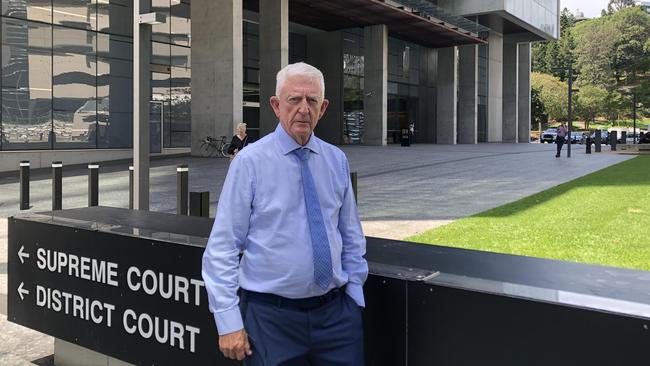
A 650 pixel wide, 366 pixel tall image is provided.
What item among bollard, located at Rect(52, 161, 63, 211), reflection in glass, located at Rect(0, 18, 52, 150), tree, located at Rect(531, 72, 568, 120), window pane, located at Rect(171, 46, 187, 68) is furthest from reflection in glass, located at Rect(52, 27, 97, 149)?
tree, located at Rect(531, 72, 568, 120)

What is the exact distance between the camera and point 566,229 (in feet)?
29.3

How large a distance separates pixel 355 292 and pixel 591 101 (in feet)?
358

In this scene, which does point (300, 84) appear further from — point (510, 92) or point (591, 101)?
point (591, 101)

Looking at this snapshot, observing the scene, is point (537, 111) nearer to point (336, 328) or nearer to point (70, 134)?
point (70, 134)

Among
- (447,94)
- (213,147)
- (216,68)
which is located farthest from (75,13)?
(447,94)

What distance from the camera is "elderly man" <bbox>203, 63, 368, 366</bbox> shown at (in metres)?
2.23

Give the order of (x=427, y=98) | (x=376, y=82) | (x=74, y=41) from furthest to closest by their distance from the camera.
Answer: (x=427, y=98) < (x=376, y=82) < (x=74, y=41)

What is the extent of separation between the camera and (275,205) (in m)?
2.26

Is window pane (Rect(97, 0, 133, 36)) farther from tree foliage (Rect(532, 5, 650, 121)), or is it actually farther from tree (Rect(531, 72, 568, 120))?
tree foliage (Rect(532, 5, 650, 121))

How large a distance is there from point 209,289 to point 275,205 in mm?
409

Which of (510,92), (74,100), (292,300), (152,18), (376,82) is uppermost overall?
(510,92)

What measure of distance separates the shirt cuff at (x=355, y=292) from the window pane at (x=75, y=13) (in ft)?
83.2

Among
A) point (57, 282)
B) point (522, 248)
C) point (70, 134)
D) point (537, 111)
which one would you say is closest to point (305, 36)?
point (70, 134)

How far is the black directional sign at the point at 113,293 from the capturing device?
3.35 m
